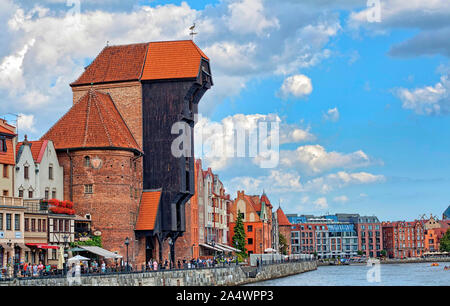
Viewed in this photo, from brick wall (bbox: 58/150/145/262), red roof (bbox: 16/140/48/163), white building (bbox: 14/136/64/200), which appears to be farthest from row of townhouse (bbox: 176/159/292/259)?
red roof (bbox: 16/140/48/163)

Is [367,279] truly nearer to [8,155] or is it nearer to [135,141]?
[135,141]

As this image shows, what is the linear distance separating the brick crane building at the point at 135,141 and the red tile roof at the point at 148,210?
10 centimetres

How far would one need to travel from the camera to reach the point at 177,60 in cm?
8075

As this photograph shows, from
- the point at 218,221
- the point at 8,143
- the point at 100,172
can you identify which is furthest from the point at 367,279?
the point at 8,143

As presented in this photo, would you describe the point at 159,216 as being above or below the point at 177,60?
below

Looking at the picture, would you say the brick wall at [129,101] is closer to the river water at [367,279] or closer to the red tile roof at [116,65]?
the red tile roof at [116,65]

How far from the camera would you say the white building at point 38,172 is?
211 feet

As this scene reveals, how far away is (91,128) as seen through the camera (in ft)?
241

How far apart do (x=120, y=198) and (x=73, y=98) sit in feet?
53.9
